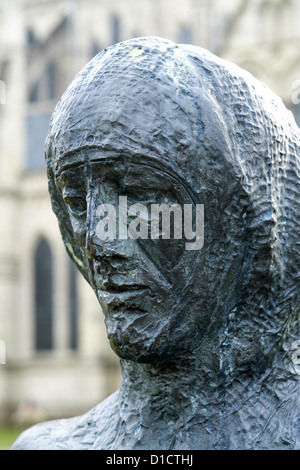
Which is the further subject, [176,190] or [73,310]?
[73,310]

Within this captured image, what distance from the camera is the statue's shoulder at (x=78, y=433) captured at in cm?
234

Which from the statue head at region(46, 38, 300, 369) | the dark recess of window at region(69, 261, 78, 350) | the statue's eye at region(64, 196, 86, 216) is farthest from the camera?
the dark recess of window at region(69, 261, 78, 350)

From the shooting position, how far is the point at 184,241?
2.01m

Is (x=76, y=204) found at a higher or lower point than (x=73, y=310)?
higher

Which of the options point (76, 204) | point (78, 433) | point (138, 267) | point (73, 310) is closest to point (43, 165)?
point (73, 310)

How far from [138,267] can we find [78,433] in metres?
0.68

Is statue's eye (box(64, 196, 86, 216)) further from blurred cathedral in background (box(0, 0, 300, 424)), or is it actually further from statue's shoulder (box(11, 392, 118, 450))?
blurred cathedral in background (box(0, 0, 300, 424))

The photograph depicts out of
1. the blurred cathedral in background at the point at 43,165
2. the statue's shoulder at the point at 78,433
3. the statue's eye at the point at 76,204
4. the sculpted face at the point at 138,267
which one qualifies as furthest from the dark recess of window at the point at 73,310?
the sculpted face at the point at 138,267

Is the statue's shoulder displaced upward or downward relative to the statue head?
downward

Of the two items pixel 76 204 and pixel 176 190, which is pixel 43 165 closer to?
pixel 76 204

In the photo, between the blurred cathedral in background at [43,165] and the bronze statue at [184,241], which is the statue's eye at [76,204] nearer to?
the bronze statue at [184,241]

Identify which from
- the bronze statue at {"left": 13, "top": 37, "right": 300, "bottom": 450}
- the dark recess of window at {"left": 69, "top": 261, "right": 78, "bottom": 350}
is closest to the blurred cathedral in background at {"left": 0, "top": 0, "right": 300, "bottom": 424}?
the dark recess of window at {"left": 69, "top": 261, "right": 78, "bottom": 350}

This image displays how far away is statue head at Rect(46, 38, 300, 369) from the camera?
6.48 ft

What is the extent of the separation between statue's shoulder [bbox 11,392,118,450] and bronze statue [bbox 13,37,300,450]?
0.16m
